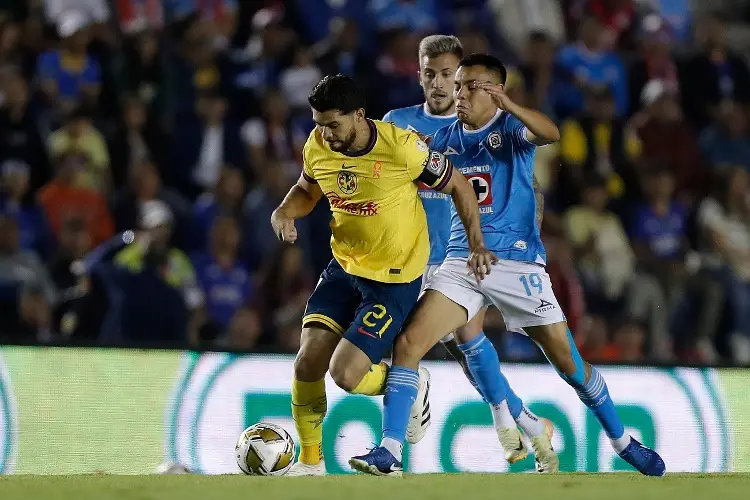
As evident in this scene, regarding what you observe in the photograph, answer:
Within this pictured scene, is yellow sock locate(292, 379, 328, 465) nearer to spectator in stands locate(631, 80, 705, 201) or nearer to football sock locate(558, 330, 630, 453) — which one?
football sock locate(558, 330, 630, 453)

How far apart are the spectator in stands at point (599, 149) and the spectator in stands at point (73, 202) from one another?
4.20 metres

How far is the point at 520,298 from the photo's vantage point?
6434mm

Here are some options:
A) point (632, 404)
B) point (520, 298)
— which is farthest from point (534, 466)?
point (520, 298)

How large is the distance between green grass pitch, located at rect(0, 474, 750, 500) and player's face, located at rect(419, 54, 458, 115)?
2.23 meters

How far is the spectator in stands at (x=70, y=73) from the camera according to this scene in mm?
10750

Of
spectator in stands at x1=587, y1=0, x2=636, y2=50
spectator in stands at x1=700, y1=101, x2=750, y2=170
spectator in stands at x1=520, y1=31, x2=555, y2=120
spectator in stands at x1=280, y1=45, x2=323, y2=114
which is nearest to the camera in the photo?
spectator in stands at x1=280, y1=45, x2=323, y2=114

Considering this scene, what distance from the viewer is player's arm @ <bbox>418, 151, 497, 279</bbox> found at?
19.8ft

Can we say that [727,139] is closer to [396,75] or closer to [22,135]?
[396,75]

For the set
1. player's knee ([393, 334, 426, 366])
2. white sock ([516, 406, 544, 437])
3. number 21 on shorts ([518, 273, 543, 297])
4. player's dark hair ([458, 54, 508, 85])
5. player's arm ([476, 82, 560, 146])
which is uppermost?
player's dark hair ([458, 54, 508, 85])

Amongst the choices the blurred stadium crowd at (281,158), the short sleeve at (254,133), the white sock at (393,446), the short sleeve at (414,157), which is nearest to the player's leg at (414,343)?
the white sock at (393,446)

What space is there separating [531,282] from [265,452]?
1.65 meters

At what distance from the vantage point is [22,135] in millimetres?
10266

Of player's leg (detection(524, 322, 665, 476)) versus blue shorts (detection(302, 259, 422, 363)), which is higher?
blue shorts (detection(302, 259, 422, 363))

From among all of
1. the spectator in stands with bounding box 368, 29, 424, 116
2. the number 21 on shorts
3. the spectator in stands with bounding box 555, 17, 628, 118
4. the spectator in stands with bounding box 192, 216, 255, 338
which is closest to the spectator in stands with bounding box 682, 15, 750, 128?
the spectator in stands with bounding box 555, 17, 628, 118
